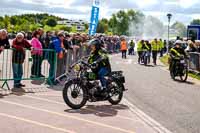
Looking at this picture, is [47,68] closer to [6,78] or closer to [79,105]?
[6,78]

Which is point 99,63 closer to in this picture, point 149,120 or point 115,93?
point 115,93

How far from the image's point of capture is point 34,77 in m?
15.0

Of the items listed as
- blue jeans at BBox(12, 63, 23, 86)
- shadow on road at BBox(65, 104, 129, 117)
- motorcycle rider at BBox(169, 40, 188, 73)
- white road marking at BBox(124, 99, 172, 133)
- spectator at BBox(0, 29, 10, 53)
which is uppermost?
spectator at BBox(0, 29, 10, 53)

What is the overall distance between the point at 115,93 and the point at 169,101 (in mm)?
1985

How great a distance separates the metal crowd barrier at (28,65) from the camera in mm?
13969

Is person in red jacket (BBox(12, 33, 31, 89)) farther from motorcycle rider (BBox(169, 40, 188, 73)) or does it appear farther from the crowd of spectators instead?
motorcycle rider (BBox(169, 40, 188, 73))

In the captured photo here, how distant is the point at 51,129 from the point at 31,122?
693mm

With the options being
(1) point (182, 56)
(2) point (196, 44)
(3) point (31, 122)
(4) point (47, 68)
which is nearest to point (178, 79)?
(1) point (182, 56)

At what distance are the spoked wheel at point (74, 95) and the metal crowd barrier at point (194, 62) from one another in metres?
12.3

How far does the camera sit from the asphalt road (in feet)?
33.0

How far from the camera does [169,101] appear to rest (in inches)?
525

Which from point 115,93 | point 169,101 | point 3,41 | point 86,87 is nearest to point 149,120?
point 86,87

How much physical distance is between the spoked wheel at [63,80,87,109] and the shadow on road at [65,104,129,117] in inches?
7.6

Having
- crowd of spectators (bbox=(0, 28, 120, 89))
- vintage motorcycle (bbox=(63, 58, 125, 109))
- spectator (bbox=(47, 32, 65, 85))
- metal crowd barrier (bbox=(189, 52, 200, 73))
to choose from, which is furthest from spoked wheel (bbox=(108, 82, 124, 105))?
metal crowd barrier (bbox=(189, 52, 200, 73))
